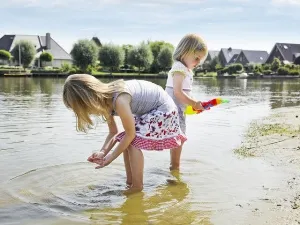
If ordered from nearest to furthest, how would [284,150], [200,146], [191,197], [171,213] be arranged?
[171,213]
[191,197]
[284,150]
[200,146]

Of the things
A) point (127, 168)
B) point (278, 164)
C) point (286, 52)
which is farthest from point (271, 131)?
point (286, 52)

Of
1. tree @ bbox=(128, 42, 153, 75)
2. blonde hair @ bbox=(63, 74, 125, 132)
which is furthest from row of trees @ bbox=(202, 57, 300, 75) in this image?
blonde hair @ bbox=(63, 74, 125, 132)

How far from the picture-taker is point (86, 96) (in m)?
4.14

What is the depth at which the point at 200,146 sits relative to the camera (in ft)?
25.0

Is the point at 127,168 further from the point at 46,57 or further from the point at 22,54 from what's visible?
the point at 46,57

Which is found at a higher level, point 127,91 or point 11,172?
point 127,91

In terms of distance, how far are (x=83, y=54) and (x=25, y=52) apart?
1052cm

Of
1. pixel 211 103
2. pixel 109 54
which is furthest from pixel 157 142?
pixel 109 54

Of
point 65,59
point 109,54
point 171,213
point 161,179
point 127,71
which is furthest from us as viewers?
point 65,59

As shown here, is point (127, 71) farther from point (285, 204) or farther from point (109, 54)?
point (285, 204)

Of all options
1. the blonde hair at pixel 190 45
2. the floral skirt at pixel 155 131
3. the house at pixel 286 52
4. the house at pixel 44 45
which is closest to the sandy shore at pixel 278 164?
the floral skirt at pixel 155 131

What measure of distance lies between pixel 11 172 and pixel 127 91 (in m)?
2.27

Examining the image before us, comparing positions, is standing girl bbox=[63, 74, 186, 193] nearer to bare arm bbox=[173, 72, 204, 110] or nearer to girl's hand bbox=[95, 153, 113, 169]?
girl's hand bbox=[95, 153, 113, 169]

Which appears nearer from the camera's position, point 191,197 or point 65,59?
point 191,197
